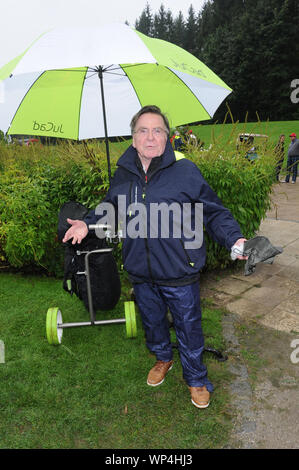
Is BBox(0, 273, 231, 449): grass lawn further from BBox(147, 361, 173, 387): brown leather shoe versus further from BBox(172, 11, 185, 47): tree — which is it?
BBox(172, 11, 185, 47): tree

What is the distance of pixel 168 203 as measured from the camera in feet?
7.90

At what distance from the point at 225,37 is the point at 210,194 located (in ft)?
204

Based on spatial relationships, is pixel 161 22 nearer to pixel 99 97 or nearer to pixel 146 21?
pixel 146 21

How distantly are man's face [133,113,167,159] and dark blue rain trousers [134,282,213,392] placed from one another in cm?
98

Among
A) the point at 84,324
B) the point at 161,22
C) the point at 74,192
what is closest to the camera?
the point at 84,324

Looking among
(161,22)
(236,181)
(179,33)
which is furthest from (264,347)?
(161,22)

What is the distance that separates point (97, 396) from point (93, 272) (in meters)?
1.19

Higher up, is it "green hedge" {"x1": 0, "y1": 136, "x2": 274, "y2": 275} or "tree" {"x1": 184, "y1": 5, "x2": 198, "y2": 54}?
"tree" {"x1": 184, "y1": 5, "x2": 198, "y2": 54}

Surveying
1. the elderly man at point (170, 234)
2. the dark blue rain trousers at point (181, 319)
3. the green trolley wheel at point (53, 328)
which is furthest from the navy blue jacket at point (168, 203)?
the green trolley wheel at point (53, 328)

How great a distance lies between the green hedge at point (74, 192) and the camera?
4.43m

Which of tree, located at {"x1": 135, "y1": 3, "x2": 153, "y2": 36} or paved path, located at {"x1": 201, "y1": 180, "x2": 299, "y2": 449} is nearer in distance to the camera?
paved path, located at {"x1": 201, "y1": 180, "x2": 299, "y2": 449}

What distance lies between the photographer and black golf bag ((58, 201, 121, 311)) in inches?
135

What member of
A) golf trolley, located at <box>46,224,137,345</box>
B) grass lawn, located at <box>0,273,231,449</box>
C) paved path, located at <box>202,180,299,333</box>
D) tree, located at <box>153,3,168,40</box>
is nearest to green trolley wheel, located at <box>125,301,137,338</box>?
golf trolley, located at <box>46,224,137,345</box>

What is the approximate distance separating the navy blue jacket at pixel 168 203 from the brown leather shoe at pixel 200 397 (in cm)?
90
